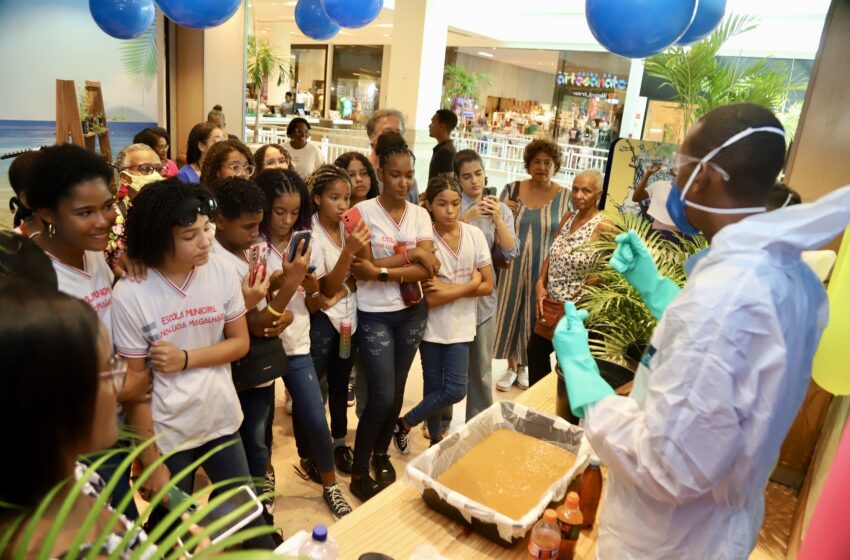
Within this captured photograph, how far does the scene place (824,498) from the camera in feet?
3.75

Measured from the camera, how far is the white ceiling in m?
8.06

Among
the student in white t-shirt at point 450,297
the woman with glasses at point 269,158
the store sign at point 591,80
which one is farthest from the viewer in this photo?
the store sign at point 591,80

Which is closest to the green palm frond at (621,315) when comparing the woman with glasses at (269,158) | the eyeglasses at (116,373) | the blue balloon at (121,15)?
the eyeglasses at (116,373)

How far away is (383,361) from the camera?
2539mm

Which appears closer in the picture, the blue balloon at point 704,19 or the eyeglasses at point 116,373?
the eyeglasses at point 116,373

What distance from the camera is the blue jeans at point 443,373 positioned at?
277 cm

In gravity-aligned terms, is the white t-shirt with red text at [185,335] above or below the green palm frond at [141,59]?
below

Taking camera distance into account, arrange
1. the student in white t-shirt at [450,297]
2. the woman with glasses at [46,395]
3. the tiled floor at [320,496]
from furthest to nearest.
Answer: the student in white t-shirt at [450,297] < the tiled floor at [320,496] < the woman with glasses at [46,395]

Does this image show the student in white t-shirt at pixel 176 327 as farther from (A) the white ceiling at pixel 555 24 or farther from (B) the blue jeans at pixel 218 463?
(A) the white ceiling at pixel 555 24

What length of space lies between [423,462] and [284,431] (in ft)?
6.14

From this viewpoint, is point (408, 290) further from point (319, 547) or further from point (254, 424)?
point (319, 547)

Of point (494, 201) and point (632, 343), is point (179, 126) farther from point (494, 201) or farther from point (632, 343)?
point (632, 343)

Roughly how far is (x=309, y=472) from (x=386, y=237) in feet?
3.84

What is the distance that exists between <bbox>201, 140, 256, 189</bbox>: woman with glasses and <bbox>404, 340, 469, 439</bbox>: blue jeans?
4.09 feet
